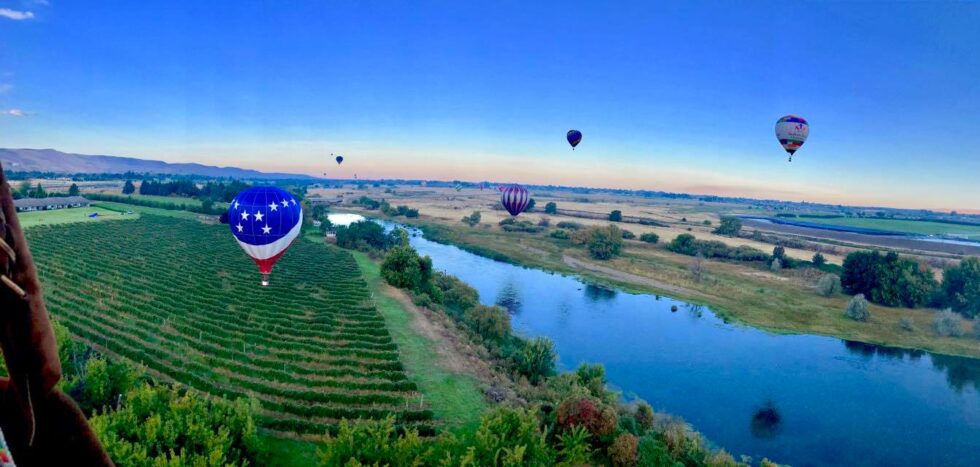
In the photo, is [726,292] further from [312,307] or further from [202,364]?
[202,364]

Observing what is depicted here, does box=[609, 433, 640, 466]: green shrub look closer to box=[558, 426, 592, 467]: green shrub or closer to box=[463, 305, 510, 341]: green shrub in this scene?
box=[558, 426, 592, 467]: green shrub

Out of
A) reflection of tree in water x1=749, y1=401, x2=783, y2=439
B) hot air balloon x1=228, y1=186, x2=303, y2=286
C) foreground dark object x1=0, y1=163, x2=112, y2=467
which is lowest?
reflection of tree in water x1=749, y1=401, x2=783, y2=439

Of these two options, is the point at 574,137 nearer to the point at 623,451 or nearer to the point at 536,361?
the point at 536,361

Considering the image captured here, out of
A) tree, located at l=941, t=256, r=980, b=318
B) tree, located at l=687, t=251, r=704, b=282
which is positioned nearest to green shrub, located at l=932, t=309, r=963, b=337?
tree, located at l=941, t=256, r=980, b=318

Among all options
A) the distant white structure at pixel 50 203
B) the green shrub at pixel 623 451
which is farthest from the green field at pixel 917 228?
the distant white structure at pixel 50 203

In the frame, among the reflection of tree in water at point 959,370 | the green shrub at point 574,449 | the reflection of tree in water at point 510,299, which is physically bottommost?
the reflection of tree in water at point 959,370

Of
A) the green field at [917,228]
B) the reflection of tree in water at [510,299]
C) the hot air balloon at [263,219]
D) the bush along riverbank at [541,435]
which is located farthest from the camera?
the green field at [917,228]

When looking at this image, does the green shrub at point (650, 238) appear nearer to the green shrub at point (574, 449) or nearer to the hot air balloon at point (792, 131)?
the hot air balloon at point (792, 131)
